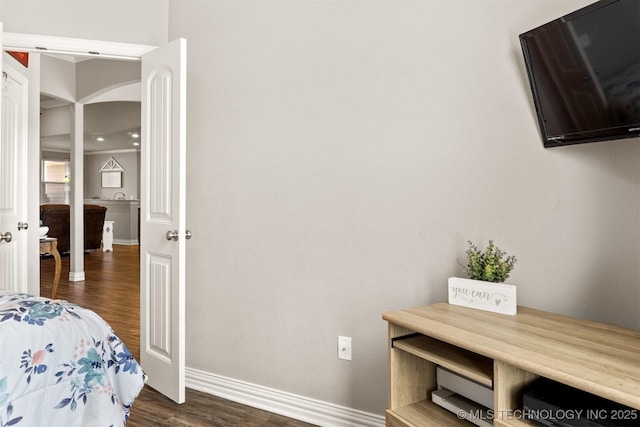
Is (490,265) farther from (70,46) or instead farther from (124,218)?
(124,218)

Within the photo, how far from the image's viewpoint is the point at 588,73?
4.30 feet

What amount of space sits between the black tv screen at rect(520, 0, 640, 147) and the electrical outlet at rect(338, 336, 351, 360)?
49.7 inches

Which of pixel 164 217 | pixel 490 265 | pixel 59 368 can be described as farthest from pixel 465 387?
pixel 164 217

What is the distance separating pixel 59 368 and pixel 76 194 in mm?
4863

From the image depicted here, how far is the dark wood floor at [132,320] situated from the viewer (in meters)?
2.20

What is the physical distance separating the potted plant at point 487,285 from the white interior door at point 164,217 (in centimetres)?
151

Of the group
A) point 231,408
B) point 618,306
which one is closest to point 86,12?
point 231,408

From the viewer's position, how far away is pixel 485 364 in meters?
1.29

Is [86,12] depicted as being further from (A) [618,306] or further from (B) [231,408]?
(A) [618,306]

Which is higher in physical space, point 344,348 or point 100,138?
point 100,138

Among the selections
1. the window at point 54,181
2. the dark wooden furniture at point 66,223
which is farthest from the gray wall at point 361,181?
the window at point 54,181

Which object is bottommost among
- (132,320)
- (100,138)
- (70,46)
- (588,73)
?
(132,320)

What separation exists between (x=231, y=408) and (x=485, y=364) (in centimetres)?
159

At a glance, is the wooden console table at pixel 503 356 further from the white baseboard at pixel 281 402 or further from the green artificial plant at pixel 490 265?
the white baseboard at pixel 281 402
